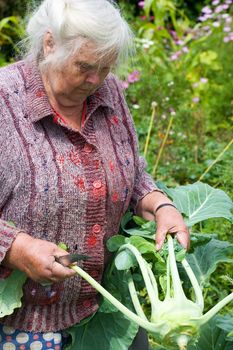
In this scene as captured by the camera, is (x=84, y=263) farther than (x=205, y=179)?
No

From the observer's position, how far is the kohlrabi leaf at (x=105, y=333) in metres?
2.75

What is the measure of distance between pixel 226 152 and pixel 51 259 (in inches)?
103

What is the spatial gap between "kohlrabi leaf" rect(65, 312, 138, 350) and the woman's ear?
38.0 inches

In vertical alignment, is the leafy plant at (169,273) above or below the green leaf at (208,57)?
above

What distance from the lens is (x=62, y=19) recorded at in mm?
2463

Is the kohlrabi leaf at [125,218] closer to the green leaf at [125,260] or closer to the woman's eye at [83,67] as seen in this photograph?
the green leaf at [125,260]

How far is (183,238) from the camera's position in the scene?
8.79 feet

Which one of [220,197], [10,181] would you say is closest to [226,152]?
[220,197]

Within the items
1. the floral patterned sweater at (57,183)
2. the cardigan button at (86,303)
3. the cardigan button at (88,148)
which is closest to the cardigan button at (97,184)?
the floral patterned sweater at (57,183)

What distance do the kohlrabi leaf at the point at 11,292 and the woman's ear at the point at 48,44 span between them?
748 millimetres

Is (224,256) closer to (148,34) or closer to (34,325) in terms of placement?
(34,325)

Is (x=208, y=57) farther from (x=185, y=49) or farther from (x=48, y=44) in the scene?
(x=48, y=44)

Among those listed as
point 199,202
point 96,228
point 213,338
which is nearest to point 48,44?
point 96,228

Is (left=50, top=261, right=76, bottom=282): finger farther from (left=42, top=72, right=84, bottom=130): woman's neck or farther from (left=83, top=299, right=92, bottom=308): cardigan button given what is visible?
(left=42, top=72, right=84, bottom=130): woman's neck
